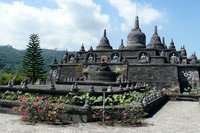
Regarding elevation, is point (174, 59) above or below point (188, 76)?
above

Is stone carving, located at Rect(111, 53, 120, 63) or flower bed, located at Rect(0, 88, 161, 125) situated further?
stone carving, located at Rect(111, 53, 120, 63)

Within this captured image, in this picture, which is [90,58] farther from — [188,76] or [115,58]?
[188,76]

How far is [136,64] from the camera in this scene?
35.0 m

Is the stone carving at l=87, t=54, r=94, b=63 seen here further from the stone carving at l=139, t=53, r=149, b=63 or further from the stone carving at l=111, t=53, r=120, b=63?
the stone carving at l=139, t=53, r=149, b=63

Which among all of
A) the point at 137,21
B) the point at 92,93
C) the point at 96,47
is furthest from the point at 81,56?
the point at 92,93

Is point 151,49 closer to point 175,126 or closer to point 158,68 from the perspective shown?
point 158,68

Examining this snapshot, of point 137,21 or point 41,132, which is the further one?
point 137,21

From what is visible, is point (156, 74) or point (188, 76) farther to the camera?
point (156, 74)

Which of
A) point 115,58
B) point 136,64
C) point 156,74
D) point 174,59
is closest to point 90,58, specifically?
point 115,58

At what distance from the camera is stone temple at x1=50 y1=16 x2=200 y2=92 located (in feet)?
106

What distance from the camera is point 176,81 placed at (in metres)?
31.9

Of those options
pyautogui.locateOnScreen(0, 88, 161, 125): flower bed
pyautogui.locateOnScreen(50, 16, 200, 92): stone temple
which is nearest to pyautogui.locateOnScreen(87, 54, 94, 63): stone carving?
pyautogui.locateOnScreen(50, 16, 200, 92): stone temple

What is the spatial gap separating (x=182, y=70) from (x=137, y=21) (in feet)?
48.9

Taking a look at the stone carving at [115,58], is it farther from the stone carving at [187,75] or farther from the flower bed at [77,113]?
the flower bed at [77,113]
